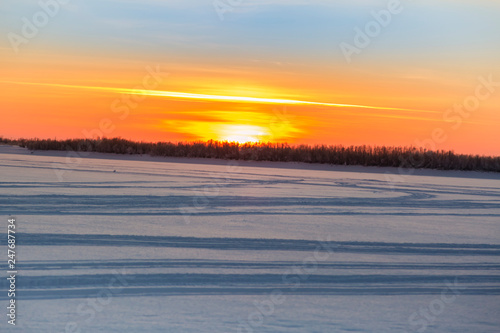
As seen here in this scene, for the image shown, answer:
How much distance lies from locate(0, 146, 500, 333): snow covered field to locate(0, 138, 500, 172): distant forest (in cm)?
1241

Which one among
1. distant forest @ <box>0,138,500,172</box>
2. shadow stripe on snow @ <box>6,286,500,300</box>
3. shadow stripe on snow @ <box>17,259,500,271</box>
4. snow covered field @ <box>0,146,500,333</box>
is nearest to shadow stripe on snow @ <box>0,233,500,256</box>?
snow covered field @ <box>0,146,500,333</box>

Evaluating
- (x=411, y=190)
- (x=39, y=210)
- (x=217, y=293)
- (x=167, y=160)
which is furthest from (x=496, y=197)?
(x=167, y=160)

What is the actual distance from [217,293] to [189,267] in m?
0.84

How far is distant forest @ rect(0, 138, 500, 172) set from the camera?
24.1 m

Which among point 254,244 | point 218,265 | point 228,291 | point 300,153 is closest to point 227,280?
point 228,291

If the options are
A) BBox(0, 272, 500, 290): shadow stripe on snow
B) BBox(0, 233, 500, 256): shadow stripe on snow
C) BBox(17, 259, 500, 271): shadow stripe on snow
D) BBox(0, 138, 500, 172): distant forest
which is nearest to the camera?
BBox(0, 272, 500, 290): shadow stripe on snow

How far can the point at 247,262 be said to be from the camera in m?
6.02

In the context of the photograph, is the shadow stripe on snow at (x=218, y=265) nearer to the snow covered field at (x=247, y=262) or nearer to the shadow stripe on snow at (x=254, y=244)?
the snow covered field at (x=247, y=262)

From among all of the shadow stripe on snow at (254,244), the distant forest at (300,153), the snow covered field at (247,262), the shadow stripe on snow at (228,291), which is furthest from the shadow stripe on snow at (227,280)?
the distant forest at (300,153)

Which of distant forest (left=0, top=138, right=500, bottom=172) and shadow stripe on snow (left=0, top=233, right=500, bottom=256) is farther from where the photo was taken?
distant forest (left=0, top=138, right=500, bottom=172)

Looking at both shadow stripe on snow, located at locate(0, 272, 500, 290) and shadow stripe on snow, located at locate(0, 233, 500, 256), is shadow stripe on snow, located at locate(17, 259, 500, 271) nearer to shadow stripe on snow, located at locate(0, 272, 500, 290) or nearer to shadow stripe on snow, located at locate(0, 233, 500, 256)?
shadow stripe on snow, located at locate(0, 272, 500, 290)

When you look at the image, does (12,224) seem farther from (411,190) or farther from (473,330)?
(411,190)

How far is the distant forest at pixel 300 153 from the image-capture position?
24.1 metres

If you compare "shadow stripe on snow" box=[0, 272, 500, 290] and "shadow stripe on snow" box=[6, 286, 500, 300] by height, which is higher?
"shadow stripe on snow" box=[0, 272, 500, 290]
